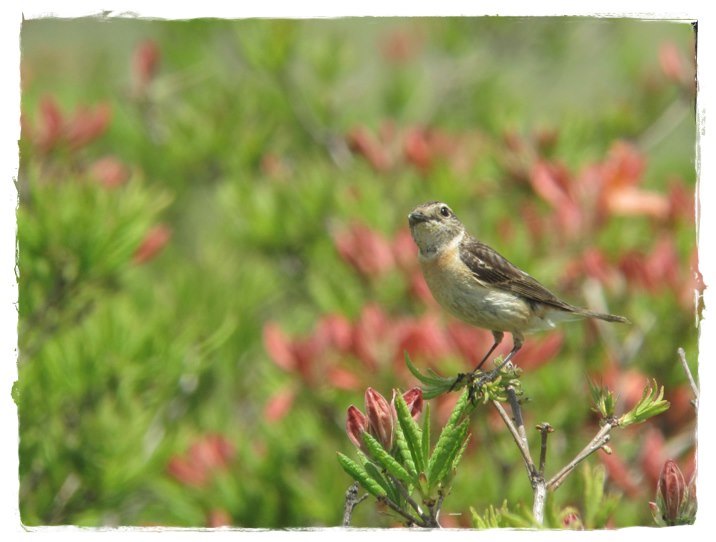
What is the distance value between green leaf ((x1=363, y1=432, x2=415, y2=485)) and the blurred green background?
1.41 m

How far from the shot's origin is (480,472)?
286 cm

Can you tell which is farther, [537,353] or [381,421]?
[537,353]

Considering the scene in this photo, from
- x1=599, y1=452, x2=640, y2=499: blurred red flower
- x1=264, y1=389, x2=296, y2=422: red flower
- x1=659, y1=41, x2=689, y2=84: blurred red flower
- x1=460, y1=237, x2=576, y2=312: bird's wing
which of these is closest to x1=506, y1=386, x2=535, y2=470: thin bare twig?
x1=460, y1=237, x2=576, y2=312: bird's wing

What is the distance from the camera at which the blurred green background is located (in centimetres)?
282

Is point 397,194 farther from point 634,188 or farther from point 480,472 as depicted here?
point 480,472

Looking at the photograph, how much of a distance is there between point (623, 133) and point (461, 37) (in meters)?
1.18

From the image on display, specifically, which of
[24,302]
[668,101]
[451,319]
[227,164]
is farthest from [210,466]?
[668,101]

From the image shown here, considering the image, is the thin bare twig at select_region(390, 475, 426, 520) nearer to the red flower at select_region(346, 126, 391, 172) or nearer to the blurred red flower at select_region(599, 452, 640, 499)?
the blurred red flower at select_region(599, 452, 640, 499)

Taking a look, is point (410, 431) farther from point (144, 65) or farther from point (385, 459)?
point (144, 65)

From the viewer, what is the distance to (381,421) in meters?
1.27

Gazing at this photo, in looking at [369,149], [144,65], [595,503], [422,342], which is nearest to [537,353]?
[422,342]

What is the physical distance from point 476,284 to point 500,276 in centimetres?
14

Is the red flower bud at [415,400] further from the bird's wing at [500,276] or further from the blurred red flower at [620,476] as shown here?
the blurred red flower at [620,476]

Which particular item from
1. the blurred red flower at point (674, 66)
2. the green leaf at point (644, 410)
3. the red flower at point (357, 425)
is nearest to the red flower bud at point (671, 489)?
the green leaf at point (644, 410)
